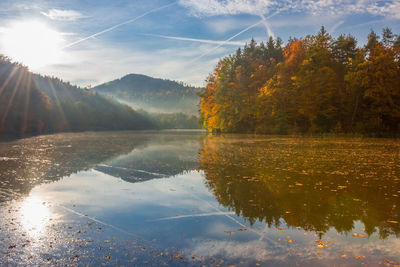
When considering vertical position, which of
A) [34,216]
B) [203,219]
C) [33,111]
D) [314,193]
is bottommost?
[34,216]

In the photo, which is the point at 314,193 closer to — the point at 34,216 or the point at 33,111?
the point at 34,216

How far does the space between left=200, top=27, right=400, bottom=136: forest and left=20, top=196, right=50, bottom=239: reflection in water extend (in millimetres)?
43426

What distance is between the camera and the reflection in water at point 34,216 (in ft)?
20.4

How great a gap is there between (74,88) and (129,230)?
187 meters

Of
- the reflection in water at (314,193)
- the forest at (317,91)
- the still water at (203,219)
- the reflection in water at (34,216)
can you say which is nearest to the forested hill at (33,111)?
the forest at (317,91)

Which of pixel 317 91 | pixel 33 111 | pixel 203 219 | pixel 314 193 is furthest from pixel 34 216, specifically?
pixel 33 111

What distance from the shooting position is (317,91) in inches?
1800

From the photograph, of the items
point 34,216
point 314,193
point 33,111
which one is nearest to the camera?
point 34,216

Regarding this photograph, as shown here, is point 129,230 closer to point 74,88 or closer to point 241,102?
point 241,102

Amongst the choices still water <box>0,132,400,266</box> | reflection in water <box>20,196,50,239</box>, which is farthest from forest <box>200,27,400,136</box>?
reflection in water <box>20,196,50,239</box>

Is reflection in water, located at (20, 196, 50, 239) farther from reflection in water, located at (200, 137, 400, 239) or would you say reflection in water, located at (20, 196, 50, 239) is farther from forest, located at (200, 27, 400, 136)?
forest, located at (200, 27, 400, 136)

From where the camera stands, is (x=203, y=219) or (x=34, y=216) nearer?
(x=203, y=219)

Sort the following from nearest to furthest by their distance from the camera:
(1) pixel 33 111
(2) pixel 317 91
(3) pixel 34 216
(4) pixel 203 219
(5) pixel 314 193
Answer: (4) pixel 203 219 < (3) pixel 34 216 < (5) pixel 314 193 < (2) pixel 317 91 < (1) pixel 33 111

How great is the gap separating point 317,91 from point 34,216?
4584 centimetres
